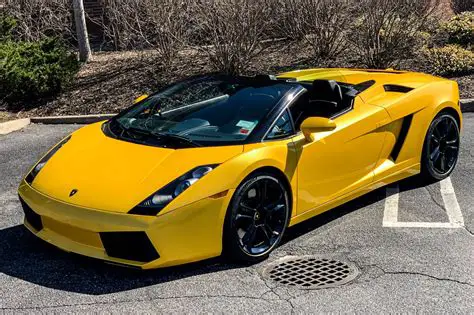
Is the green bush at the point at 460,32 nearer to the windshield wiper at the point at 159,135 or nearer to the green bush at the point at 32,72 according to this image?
the green bush at the point at 32,72

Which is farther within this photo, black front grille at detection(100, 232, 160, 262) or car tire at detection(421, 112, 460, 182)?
car tire at detection(421, 112, 460, 182)

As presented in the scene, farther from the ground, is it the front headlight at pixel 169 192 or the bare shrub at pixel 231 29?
the bare shrub at pixel 231 29

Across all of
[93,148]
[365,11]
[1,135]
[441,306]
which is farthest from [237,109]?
[365,11]

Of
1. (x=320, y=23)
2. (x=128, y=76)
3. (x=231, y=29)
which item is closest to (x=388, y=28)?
(x=320, y=23)

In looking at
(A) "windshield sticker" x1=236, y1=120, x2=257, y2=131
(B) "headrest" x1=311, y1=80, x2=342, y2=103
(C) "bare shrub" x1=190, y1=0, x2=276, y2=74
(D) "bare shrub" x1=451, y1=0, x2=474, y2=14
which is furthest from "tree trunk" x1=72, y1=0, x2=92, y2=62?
(D) "bare shrub" x1=451, y1=0, x2=474, y2=14

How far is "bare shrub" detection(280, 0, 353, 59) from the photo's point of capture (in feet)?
35.9

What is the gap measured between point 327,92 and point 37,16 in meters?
9.78

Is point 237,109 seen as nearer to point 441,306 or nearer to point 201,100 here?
point 201,100

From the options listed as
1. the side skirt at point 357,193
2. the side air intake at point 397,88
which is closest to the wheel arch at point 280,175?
the side skirt at point 357,193

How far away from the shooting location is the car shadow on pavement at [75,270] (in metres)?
3.97

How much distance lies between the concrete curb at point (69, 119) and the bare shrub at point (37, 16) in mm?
3375

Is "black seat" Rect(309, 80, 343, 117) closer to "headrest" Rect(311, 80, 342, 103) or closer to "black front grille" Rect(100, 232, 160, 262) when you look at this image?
"headrest" Rect(311, 80, 342, 103)

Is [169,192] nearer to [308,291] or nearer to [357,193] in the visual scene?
[308,291]

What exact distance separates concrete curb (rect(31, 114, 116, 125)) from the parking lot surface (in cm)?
444
